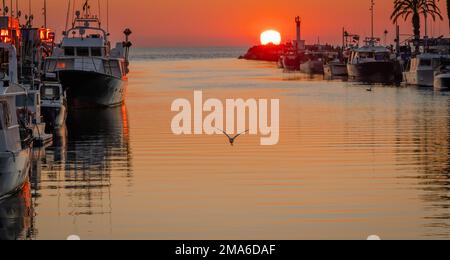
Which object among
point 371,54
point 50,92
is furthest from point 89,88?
point 371,54

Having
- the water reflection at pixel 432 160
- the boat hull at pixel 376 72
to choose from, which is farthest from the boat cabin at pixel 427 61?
the water reflection at pixel 432 160

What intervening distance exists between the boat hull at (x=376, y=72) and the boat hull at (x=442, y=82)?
106 feet

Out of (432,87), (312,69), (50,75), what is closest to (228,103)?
(50,75)

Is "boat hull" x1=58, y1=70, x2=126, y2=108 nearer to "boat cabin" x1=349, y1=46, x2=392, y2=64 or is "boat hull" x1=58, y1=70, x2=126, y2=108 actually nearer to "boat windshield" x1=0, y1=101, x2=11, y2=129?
"boat windshield" x1=0, y1=101, x2=11, y2=129

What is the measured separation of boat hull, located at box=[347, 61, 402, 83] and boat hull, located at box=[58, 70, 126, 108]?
214 feet

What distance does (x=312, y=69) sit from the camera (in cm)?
19212

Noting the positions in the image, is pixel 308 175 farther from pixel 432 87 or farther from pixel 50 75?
pixel 432 87

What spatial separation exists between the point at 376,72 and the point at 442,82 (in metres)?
36.2

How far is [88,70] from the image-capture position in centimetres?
7731

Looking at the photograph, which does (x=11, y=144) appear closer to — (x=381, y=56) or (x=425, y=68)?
(x=425, y=68)

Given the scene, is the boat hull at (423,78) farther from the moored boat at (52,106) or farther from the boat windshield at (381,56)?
the moored boat at (52,106)

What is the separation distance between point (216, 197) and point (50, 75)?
113 feet

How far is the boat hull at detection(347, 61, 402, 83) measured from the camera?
463 ft

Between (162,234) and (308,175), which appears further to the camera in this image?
(308,175)
